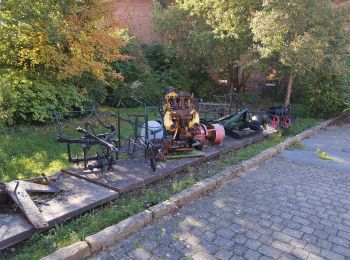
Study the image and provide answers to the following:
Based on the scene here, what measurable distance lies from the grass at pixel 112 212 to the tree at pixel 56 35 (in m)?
4.70

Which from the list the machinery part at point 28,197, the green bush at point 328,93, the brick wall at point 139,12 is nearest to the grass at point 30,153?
the machinery part at point 28,197

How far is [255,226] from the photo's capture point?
409 centimetres

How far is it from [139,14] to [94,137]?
17.4 metres

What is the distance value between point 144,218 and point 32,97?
5.77 metres

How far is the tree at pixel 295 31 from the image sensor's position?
10.3m

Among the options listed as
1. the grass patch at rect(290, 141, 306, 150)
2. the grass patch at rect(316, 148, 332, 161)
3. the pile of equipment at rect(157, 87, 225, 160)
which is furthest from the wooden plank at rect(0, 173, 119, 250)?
the grass patch at rect(290, 141, 306, 150)

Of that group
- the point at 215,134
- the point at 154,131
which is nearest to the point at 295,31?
the point at 215,134

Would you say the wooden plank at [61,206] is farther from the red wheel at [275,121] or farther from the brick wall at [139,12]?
the brick wall at [139,12]

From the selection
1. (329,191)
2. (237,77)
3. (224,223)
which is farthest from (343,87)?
(224,223)

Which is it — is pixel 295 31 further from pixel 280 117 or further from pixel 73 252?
pixel 73 252

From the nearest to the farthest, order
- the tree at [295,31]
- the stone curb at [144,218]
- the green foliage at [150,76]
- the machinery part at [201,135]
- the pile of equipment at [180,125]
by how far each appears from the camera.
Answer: the stone curb at [144,218] < the pile of equipment at [180,125] < the machinery part at [201,135] < the tree at [295,31] < the green foliage at [150,76]

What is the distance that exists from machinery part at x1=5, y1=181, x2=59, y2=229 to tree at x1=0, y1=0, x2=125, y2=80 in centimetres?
481

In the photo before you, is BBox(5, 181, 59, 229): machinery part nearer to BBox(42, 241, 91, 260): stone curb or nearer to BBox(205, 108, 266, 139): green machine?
BBox(42, 241, 91, 260): stone curb

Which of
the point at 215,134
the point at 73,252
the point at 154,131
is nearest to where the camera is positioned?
the point at 73,252
